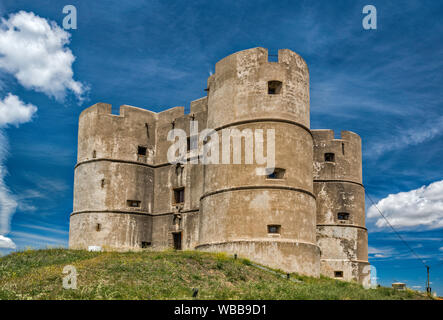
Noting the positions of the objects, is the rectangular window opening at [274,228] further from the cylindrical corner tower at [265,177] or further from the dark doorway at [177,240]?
the dark doorway at [177,240]

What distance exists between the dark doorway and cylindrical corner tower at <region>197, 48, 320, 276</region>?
373cm

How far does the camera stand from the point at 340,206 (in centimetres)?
2859

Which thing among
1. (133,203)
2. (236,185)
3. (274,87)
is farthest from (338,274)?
(133,203)

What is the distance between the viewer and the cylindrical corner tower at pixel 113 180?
27969 millimetres

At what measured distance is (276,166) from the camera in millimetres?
21922

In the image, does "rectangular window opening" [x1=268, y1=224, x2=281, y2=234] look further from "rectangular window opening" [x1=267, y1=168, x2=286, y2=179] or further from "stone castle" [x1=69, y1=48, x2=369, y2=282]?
"rectangular window opening" [x1=267, y1=168, x2=286, y2=179]

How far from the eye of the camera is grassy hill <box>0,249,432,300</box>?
12.7 m

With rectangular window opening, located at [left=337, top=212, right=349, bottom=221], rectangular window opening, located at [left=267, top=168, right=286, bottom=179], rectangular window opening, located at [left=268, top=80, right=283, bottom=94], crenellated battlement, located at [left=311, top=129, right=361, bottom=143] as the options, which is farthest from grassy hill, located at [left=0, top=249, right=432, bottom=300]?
crenellated battlement, located at [left=311, top=129, right=361, bottom=143]

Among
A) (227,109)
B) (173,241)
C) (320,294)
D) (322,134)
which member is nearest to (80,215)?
(173,241)

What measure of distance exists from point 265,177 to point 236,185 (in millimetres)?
1434
